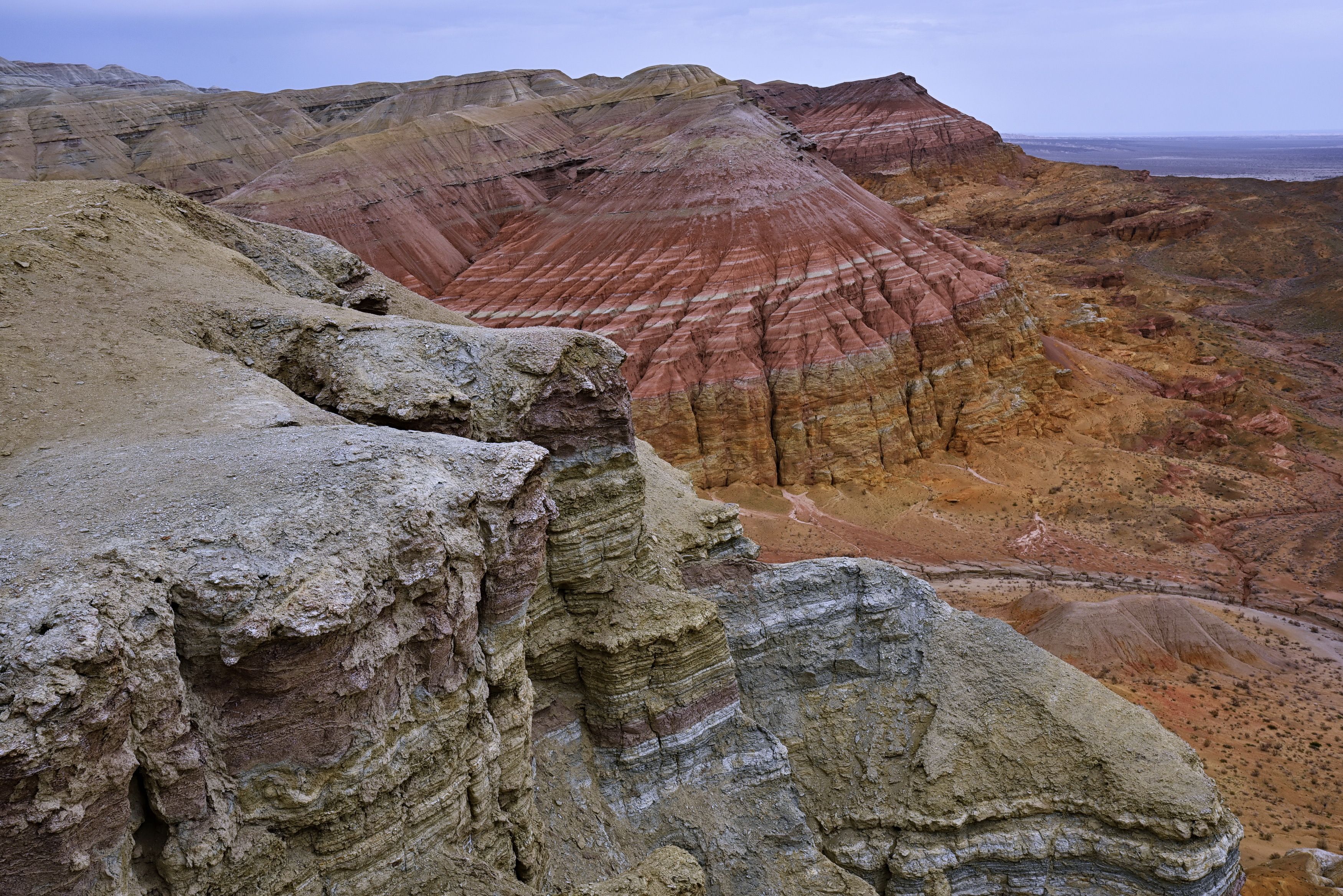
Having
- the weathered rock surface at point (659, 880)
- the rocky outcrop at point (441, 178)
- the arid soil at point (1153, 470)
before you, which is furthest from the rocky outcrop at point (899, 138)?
the weathered rock surface at point (659, 880)

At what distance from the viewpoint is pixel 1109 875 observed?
1421cm

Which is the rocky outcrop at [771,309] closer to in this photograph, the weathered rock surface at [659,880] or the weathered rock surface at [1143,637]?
the weathered rock surface at [1143,637]

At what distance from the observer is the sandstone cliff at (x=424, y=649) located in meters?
6.80

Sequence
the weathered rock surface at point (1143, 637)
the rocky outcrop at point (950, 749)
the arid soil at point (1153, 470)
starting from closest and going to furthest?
1. the rocky outcrop at point (950, 749)
2. the weathered rock surface at point (1143, 637)
3. the arid soil at point (1153, 470)

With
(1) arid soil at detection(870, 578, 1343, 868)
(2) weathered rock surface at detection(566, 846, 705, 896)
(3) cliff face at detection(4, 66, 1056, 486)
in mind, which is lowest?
(1) arid soil at detection(870, 578, 1343, 868)

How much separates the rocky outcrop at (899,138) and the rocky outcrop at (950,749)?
90.8 m

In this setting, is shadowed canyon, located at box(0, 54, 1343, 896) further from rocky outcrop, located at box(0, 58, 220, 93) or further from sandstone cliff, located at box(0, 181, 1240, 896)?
rocky outcrop, located at box(0, 58, 220, 93)

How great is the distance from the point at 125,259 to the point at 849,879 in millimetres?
15739

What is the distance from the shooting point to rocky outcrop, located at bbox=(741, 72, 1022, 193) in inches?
4026

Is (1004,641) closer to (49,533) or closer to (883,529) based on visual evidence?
(49,533)

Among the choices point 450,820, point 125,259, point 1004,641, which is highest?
point 125,259

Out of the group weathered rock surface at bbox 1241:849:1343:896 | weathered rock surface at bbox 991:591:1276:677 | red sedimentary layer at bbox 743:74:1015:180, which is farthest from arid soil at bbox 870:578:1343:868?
red sedimentary layer at bbox 743:74:1015:180

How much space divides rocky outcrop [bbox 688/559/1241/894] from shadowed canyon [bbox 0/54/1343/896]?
0.07m

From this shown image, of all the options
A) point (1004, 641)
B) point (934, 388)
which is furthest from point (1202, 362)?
point (1004, 641)
